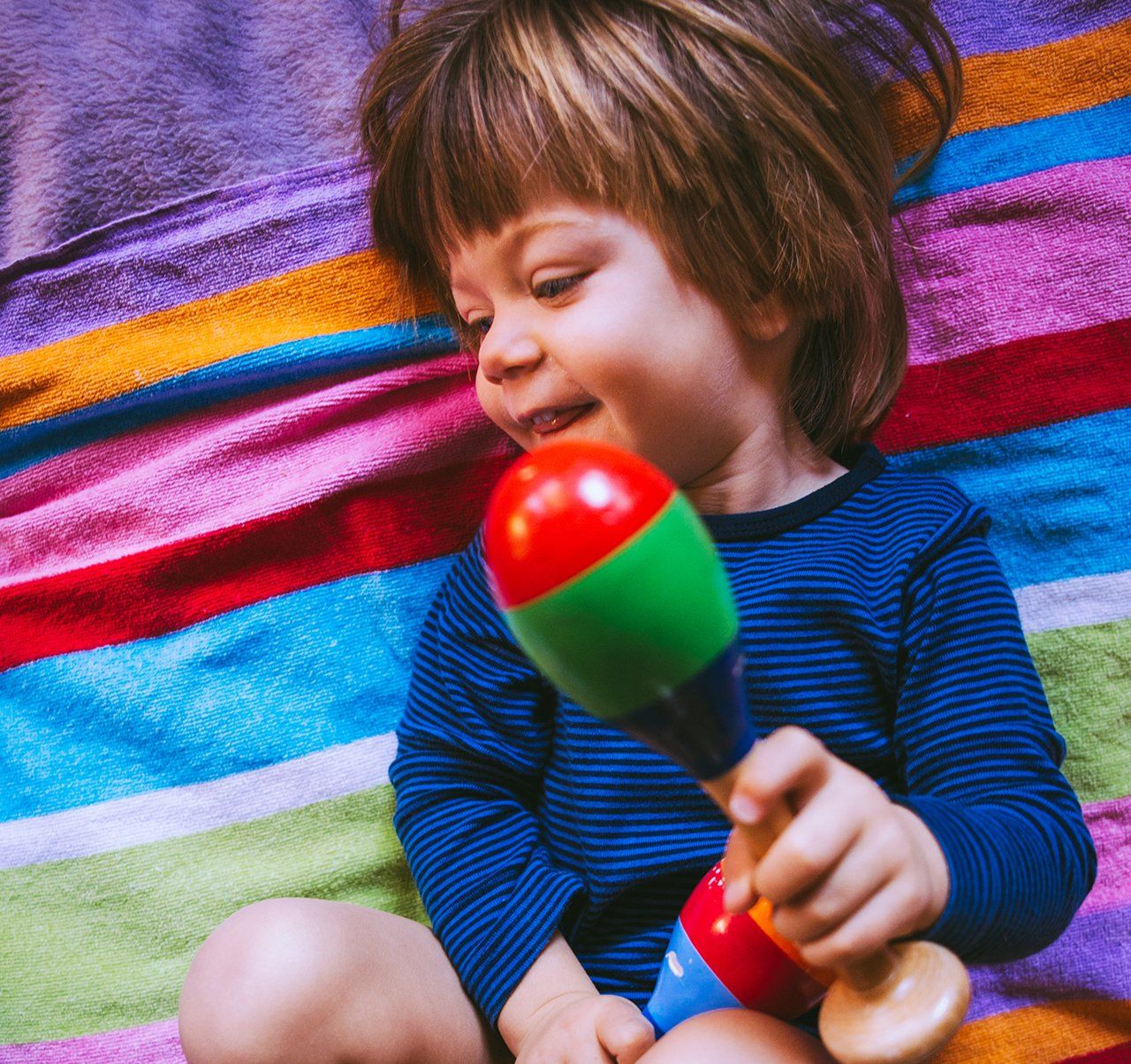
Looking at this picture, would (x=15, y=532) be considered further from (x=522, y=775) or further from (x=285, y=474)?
(x=522, y=775)

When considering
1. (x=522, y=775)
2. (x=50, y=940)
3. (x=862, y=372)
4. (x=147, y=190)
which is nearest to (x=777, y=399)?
(x=862, y=372)

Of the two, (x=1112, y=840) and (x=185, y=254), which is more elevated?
(x=185, y=254)

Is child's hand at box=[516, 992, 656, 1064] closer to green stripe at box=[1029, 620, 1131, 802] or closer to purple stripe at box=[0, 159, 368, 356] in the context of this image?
green stripe at box=[1029, 620, 1131, 802]

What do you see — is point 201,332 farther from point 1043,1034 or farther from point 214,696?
point 1043,1034

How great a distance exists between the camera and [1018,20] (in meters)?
0.92

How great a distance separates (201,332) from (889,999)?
2.42 feet

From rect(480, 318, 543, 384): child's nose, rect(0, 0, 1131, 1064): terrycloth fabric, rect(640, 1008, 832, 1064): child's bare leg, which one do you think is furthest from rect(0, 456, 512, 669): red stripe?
rect(640, 1008, 832, 1064): child's bare leg

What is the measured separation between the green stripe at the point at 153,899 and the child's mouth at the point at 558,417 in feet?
1.11

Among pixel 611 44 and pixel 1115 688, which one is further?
pixel 1115 688

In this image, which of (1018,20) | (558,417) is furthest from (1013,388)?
(558,417)

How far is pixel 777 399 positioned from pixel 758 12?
26cm

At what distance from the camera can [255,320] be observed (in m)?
0.93

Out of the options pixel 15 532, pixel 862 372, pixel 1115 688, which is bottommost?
pixel 1115 688

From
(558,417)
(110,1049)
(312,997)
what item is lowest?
(110,1049)
